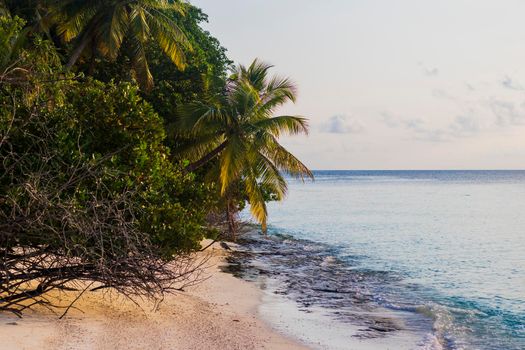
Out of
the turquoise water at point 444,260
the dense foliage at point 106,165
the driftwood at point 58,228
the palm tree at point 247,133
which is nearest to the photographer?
the driftwood at point 58,228

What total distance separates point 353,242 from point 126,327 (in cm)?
2487

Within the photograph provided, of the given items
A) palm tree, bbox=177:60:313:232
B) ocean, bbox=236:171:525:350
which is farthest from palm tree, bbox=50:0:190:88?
ocean, bbox=236:171:525:350

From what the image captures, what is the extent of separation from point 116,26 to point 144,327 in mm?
12988

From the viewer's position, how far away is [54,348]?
29.1ft

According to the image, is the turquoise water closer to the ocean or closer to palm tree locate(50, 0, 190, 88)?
the ocean

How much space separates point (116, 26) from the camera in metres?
20.5

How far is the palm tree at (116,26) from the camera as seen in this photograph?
68.1 ft

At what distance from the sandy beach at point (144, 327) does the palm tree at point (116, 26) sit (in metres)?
10.6

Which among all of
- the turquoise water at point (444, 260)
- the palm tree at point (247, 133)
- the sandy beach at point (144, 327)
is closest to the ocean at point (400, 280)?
the turquoise water at point (444, 260)

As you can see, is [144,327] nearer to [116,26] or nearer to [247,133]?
[247,133]

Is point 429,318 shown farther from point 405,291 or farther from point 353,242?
point 353,242

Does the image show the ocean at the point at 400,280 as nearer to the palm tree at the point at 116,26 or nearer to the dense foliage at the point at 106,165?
the dense foliage at the point at 106,165

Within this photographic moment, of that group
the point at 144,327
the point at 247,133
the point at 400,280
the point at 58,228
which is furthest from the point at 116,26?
the point at 400,280

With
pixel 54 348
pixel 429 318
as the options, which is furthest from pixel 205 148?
pixel 54 348
